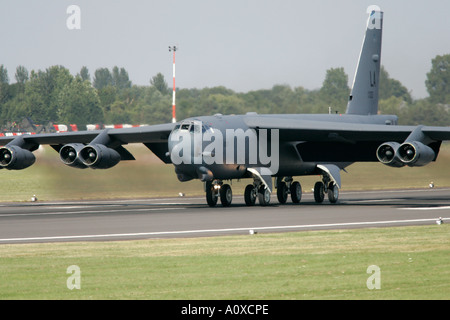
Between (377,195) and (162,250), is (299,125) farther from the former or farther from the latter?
(162,250)

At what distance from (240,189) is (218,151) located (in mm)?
14231

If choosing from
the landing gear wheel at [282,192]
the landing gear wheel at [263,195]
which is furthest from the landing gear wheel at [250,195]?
the landing gear wheel at [282,192]

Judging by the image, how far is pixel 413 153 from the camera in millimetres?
29469

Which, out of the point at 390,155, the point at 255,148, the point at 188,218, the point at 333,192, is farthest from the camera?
the point at 333,192

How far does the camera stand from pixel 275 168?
3347 cm

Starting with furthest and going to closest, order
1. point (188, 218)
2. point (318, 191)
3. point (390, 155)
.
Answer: point (318, 191) → point (390, 155) → point (188, 218)

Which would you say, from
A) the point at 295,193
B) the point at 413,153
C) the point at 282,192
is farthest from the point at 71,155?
the point at 413,153

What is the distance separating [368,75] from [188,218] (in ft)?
55.4

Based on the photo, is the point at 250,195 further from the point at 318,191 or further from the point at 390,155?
the point at 390,155

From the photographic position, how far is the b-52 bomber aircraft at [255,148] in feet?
99.2

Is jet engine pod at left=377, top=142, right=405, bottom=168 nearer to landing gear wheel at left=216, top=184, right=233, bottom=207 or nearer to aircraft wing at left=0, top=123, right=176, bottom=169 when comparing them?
landing gear wheel at left=216, top=184, right=233, bottom=207

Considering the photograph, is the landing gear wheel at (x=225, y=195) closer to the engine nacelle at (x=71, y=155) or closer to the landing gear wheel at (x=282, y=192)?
the landing gear wheel at (x=282, y=192)

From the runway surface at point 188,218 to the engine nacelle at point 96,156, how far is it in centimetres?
177

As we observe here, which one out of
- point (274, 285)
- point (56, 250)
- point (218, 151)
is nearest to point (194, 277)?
point (274, 285)
